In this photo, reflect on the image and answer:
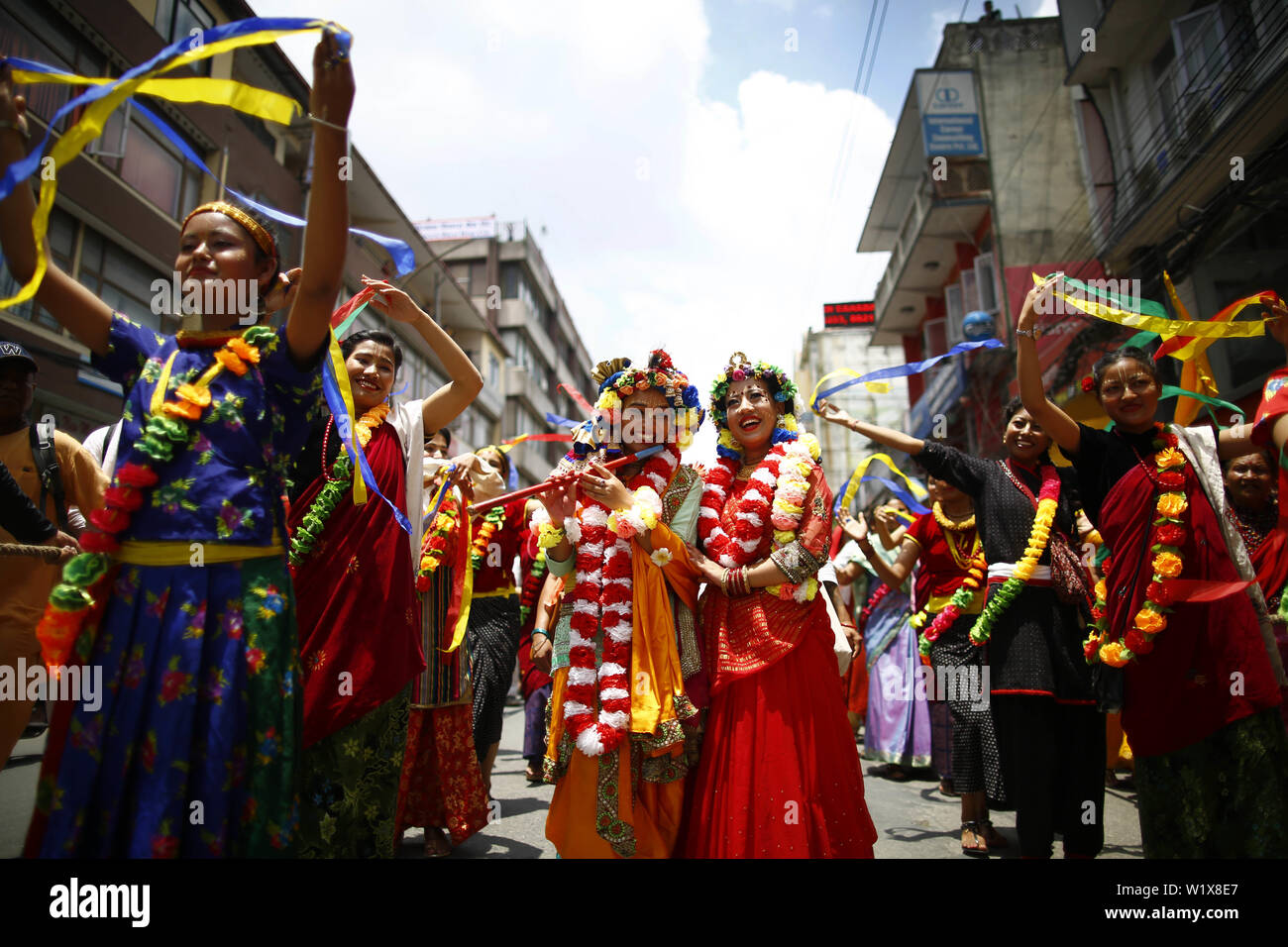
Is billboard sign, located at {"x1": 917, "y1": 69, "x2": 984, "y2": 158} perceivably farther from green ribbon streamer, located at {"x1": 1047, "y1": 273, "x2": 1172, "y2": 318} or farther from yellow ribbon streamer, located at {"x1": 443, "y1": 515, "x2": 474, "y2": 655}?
yellow ribbon streamer, located at {"x1": 443, "y1": 515, "x2": 474, "y2": 655}

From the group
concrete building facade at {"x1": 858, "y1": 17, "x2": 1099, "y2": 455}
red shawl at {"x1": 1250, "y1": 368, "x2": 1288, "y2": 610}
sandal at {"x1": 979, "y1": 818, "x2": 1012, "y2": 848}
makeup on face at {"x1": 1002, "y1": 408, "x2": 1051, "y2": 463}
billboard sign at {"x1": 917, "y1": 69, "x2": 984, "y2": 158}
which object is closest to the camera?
red shawl at {"x1": 1250, "y1": 368, "x2": 1288, "y2": 610}

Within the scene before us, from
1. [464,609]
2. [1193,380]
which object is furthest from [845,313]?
[464,609]

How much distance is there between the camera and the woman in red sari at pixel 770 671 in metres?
2.90

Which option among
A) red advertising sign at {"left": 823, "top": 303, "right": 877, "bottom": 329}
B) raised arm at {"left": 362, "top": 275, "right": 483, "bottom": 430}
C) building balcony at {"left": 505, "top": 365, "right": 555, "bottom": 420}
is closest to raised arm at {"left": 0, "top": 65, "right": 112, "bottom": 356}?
raised arm at {"left": 362, "top": 275, "right": 483, "bottom": 430}

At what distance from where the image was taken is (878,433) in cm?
354

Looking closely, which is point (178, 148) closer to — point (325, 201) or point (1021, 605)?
point (325, 201)

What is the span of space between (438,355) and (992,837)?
13.0 feet

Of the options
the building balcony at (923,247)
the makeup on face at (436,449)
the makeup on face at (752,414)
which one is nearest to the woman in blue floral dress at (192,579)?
the makeup on face at (752,414)

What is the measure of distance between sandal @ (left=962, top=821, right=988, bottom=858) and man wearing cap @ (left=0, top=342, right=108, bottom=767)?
4582 mm

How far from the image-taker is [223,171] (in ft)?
49.8

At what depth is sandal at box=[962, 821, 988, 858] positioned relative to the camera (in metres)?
4.22

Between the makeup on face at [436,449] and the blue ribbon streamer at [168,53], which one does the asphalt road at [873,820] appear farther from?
the blue ribbon streamer at [168,53]
